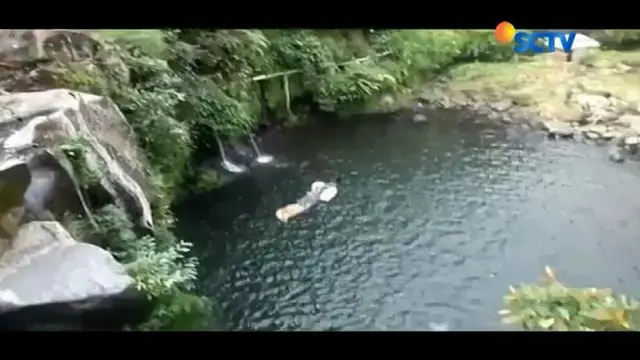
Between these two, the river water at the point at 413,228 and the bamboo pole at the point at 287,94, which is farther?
the bamboo pole at the point at 287,94

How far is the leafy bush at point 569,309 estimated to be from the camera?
5.78ft

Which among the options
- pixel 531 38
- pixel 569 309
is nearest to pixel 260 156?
pixel 531 38

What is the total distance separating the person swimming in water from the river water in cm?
2

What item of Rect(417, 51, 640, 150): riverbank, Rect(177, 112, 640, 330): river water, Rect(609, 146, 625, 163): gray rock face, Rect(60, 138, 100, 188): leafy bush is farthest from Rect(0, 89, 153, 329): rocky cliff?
Rect(609, 146, 625, 163): gray rock face

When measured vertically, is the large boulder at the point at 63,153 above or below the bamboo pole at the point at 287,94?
below

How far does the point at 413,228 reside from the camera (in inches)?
72.2

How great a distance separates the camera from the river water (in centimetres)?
178

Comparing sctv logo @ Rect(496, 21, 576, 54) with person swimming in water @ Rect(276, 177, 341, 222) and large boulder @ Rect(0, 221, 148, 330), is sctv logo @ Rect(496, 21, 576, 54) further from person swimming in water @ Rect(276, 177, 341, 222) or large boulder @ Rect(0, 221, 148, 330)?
→ large boulder @ Rect(0, 221, 148, 330)

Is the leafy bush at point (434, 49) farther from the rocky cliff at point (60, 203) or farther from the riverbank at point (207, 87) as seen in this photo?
the rocky cliff at point (60, 203)

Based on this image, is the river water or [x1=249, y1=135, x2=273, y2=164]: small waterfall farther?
[x1=249, y1=135, x2=273, y2=164]: small waterfall

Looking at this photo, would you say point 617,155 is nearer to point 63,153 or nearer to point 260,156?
point 260,156

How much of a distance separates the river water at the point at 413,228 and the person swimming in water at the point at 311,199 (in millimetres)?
19

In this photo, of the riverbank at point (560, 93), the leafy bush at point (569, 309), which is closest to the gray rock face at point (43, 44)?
the riverbank at point (560, 93)
